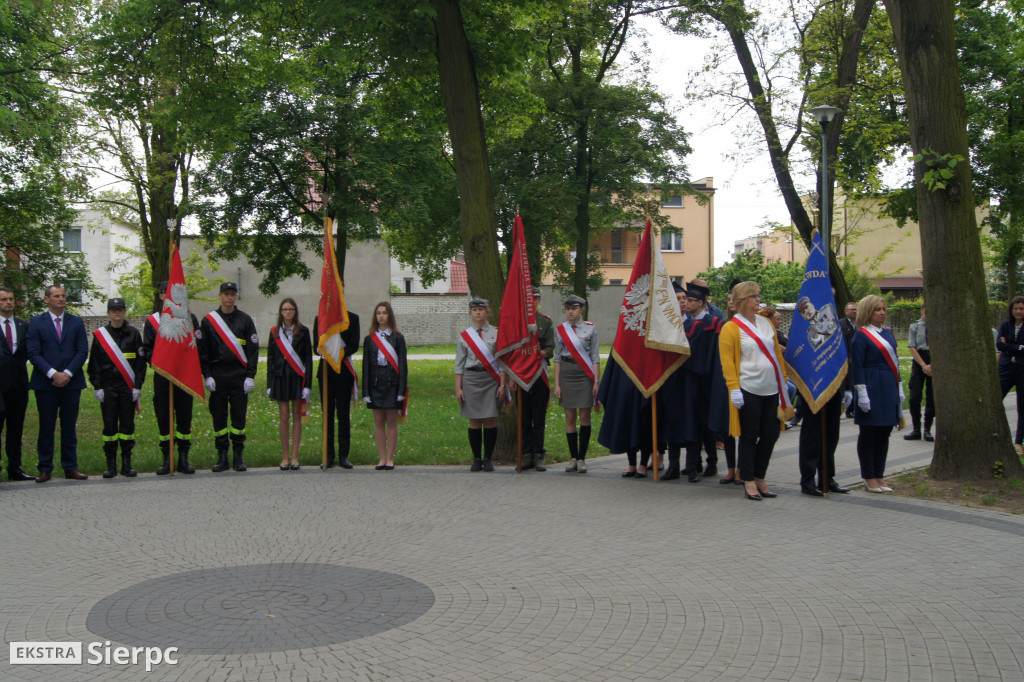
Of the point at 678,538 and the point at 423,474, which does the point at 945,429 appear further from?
the point at 423,474

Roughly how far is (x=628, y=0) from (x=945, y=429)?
15948 mm

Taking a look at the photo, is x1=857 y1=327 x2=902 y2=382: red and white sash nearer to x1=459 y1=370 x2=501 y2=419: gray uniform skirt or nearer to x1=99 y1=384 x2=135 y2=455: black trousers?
x1=459 y1=370 x2=501 y2=419: gray uniform skirt

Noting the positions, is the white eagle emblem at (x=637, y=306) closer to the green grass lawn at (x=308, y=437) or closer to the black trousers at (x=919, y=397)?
the green grass lawn at (x=308, y=437)

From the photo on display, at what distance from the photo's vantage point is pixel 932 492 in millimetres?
8625

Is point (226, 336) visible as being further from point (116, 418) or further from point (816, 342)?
point (816, 342)

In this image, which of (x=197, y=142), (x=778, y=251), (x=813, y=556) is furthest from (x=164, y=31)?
(x=778, y=251)

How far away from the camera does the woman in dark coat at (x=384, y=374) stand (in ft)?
34.6

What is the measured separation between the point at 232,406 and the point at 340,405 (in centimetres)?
128

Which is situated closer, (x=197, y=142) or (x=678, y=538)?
(x=678, y=538)

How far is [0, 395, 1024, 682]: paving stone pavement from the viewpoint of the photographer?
4.44m

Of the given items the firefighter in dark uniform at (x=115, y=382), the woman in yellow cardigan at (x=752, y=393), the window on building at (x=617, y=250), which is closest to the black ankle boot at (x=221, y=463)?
the firefighter in dark uniform at (x=115, y=382)

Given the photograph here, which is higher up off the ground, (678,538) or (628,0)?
(628,0)

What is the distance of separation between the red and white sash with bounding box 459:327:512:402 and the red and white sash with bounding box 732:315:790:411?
298cm

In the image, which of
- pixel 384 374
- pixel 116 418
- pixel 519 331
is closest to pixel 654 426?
pixel 519 331
